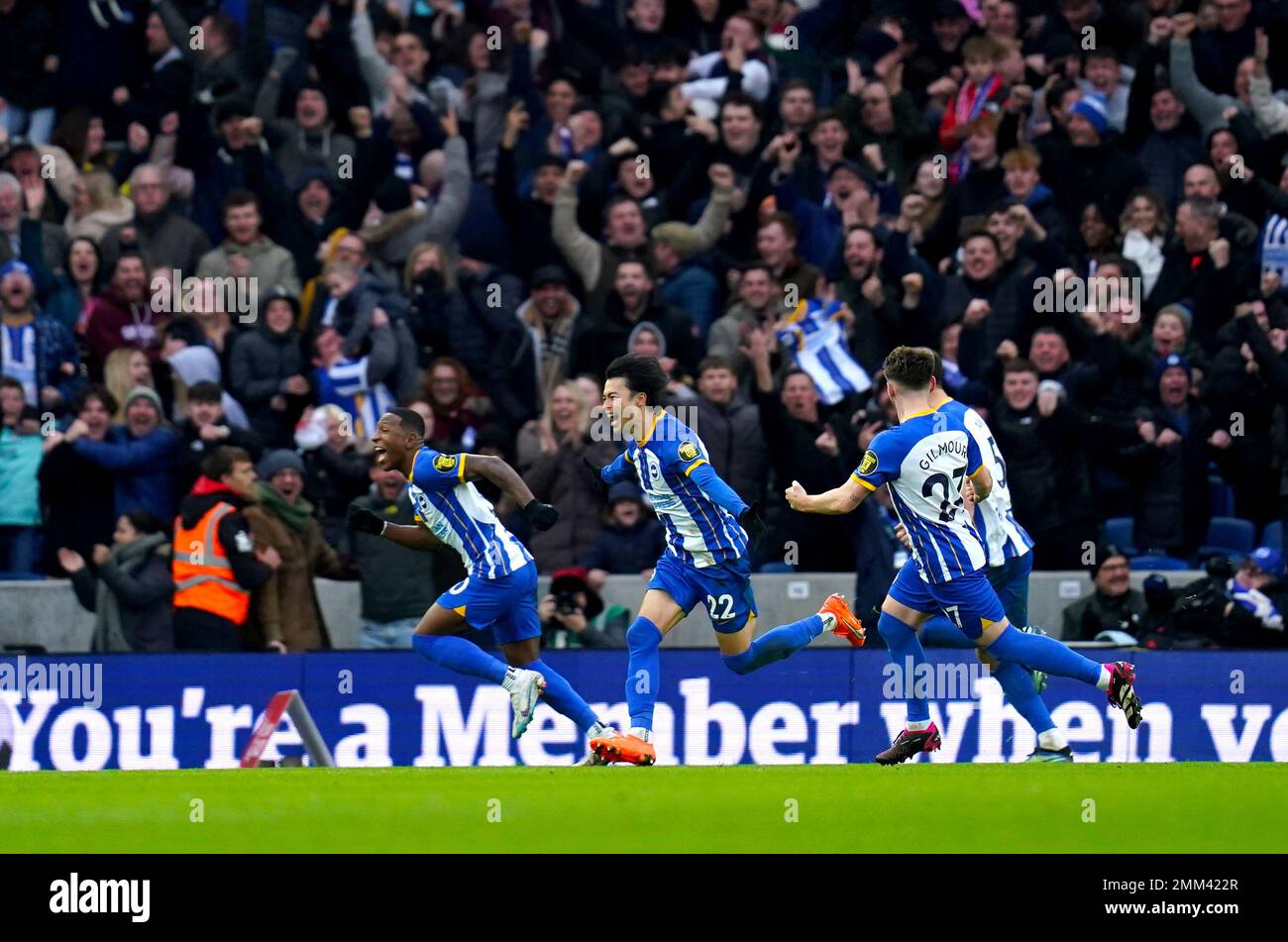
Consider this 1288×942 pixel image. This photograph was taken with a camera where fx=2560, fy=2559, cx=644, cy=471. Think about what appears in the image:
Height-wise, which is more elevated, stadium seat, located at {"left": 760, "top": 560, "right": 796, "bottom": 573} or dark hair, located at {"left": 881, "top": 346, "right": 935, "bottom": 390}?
dark hair, located at {"left": 881, "top": 346, "right": 935, "bottom": 390}

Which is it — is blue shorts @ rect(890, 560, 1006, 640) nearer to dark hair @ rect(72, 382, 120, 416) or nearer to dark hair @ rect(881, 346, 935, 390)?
dark hair @ rect(881, 346, 935, 390)

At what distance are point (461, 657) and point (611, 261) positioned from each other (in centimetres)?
515

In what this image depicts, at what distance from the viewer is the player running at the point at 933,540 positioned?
480 inches

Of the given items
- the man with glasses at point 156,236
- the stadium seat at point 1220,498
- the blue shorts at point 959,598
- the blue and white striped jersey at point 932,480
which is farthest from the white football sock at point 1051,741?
the man with glasses at point 156,236

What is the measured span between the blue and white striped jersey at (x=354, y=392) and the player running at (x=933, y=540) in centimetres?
562

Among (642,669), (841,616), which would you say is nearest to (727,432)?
(841,616)

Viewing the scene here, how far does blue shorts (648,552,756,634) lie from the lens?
12.9 metres

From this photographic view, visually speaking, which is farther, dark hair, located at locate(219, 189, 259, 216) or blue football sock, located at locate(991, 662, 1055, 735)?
dark hair, located at locate(219, 189, 259, 216)

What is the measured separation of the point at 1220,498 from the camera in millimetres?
17328

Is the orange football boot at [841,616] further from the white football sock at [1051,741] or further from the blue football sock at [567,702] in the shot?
the blue football sock at [567,702]

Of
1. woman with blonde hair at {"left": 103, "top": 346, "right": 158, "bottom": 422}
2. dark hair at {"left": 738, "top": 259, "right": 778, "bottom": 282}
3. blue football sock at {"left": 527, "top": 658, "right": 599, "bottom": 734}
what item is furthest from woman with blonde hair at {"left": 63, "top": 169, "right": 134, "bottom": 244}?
blue football sock at {"left": 527, "top": 658, "right": 599, "bottom": 734}

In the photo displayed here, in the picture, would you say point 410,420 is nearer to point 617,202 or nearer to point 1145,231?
point 617,202

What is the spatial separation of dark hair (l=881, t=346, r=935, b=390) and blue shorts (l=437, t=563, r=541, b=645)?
2.36 m
